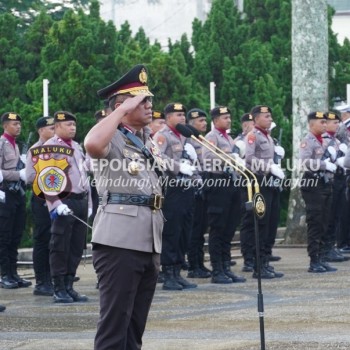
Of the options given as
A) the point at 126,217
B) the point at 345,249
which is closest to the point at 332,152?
the point at 345,249

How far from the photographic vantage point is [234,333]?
10.6m

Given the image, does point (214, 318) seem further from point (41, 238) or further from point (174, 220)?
point (41, 238)

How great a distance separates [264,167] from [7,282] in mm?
3260

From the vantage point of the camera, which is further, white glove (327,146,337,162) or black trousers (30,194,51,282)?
white glove (327,146,337,162)

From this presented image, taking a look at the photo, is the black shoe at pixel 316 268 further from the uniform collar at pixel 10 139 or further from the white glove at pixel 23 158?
the uniform collar at pixel 10 139

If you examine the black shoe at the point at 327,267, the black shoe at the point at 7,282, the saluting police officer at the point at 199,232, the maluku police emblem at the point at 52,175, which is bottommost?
the black shoe at the point at 7,282

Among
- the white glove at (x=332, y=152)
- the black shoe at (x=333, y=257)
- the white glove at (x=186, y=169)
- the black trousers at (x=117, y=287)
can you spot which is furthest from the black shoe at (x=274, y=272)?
the black trousers at (x=117, y=287)

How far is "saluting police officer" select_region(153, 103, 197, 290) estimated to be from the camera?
1422 centimetres

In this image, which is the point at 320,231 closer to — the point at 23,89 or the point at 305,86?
the point at 305,86

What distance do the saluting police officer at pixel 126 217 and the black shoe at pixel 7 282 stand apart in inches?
272

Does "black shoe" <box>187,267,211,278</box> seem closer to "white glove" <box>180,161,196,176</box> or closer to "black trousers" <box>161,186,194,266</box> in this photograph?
"black trousers" <box>161,186,194,266</box>

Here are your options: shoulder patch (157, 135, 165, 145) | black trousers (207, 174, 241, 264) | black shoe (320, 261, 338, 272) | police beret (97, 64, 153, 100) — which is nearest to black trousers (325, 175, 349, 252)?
black shoe (320, 261, 338, 272)

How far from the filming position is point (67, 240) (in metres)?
Answer: 13.3

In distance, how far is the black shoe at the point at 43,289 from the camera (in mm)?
14016
